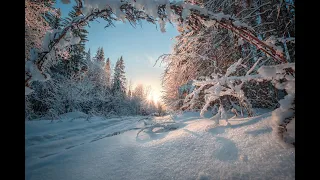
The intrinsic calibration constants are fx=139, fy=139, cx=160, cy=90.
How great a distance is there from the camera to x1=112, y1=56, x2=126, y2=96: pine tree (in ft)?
130

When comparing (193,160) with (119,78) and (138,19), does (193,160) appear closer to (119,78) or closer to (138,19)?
(138,19)

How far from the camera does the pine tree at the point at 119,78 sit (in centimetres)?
3950

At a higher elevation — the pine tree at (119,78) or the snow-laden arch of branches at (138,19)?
the pine tree at (119,78)

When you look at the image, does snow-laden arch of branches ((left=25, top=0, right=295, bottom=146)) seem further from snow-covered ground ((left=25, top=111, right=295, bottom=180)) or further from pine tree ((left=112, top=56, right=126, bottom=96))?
pine tree ((left=112, top=56, right=126, bottom=96))

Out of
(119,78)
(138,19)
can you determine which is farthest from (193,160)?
(119,78)

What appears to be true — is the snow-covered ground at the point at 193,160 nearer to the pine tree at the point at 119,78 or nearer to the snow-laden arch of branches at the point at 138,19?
the snow-laden arch of branches at the point at 138,19

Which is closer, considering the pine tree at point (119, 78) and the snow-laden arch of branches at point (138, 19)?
the snow-laden arch of branches at point (138, 19)

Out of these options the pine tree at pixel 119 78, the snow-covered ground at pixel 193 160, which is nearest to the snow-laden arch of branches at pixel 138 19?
the snow-covered ground at pixel 193 160

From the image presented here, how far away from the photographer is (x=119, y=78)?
141 feet
